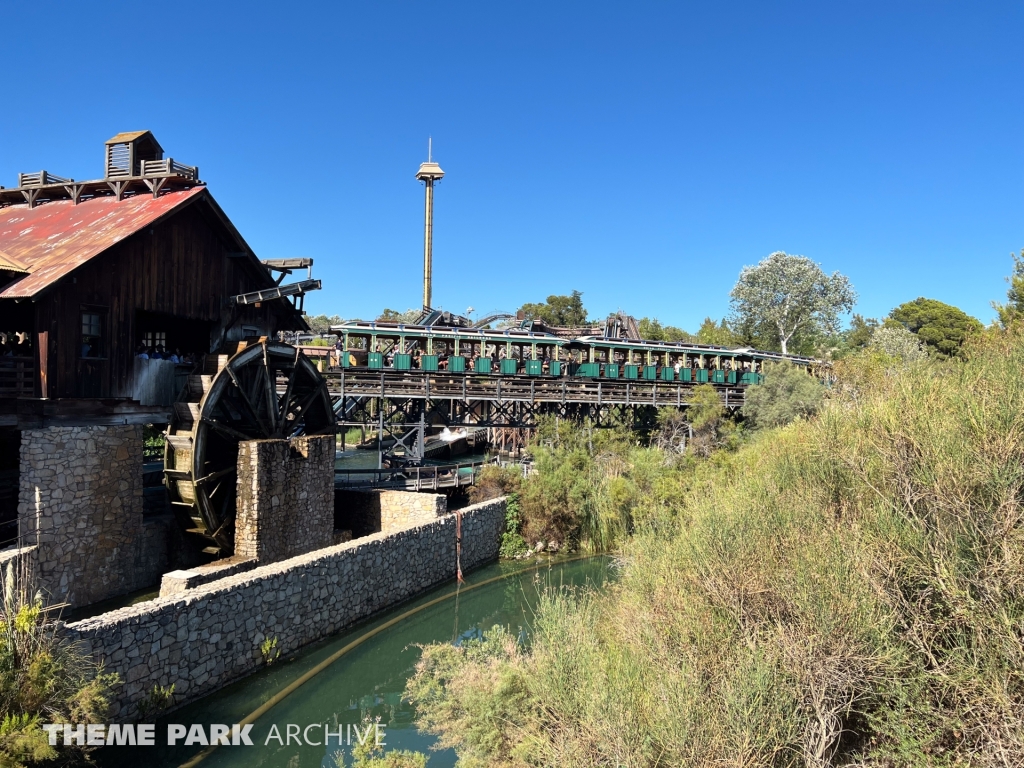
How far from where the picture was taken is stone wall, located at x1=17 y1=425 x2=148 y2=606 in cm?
1064

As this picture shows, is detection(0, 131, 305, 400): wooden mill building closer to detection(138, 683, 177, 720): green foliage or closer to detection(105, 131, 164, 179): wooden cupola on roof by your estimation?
detection(105, 131, 164, 179): wooden cupola on roof

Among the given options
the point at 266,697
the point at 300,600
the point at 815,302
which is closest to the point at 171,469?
the point at 300,600

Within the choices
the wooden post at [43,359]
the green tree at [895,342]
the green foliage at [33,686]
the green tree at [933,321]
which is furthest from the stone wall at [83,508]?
the green tree at [933,321]

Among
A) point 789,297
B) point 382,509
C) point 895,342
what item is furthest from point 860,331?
point 382,509

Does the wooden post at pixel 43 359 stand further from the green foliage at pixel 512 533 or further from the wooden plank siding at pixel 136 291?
the green foliage at pixel 512 533

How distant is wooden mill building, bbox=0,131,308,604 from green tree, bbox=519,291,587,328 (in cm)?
3914

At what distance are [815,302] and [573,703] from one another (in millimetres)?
44122

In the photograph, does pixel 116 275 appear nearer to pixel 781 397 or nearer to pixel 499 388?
pixel 499 388

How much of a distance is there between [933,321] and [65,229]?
4428 centimetres

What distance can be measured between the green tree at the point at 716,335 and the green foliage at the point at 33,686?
126 ft

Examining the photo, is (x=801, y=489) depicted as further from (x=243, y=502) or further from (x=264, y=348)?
(x=264, y=348)

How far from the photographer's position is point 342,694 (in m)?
10.2

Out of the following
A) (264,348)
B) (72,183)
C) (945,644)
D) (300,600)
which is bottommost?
(300,600)

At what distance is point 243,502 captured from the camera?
12.9 m
